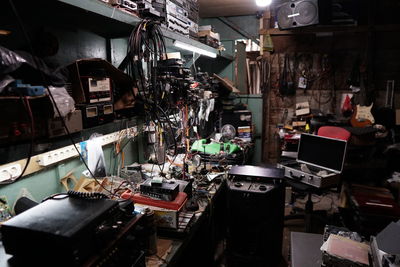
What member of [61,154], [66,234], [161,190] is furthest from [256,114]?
[66,234]

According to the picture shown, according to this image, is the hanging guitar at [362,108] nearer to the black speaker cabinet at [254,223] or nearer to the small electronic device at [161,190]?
the black speaker cabinet at [254,223]

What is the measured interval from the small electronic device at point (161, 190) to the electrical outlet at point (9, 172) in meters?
0.71

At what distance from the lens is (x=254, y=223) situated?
247cm

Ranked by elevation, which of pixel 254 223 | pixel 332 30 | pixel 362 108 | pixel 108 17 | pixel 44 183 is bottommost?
pixel 254 223

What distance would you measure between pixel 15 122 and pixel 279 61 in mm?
4351

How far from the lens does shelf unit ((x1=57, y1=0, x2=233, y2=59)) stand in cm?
126

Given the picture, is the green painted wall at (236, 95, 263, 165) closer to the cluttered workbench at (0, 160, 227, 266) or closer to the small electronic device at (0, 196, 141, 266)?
the cluttered workbench at (0, 160, 227, 266)

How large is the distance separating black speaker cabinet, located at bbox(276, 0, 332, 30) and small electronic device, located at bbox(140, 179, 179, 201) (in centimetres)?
329

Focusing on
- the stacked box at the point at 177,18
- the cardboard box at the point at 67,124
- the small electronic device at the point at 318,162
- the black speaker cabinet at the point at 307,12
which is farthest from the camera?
the black speaker cabinet at the point at 307,12

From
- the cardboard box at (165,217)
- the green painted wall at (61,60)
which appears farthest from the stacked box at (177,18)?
the cardboard box at (165,217)

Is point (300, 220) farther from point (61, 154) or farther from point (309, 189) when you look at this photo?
point (61, 154)

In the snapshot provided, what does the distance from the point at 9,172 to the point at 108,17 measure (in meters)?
0.99

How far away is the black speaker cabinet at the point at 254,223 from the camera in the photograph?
243 cm

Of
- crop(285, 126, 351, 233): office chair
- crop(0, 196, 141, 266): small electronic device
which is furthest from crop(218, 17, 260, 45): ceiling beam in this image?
crop(0, 196, 141, 266): small electronic device
